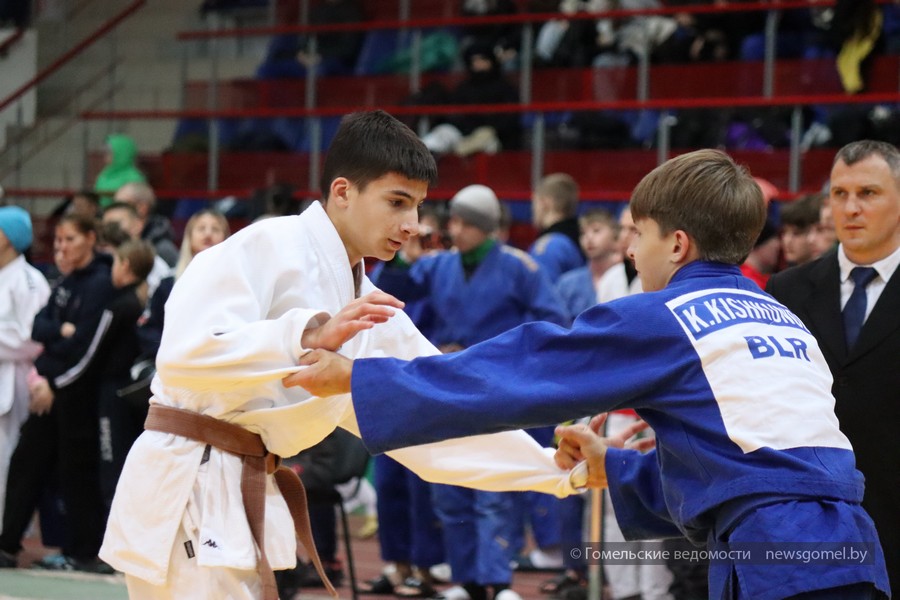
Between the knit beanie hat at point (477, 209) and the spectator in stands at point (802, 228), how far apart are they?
58.3 inches

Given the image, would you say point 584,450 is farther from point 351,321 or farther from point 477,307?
point 477,307

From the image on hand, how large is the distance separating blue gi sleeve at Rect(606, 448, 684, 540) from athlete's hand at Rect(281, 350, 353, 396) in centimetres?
77

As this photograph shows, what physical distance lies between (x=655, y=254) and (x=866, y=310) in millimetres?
1389

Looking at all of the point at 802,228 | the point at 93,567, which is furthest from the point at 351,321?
the point at 93,567

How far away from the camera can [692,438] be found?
263 cm

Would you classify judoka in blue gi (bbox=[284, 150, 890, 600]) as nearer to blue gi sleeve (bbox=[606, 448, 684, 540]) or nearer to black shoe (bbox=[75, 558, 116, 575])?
blue gi sleeve (bbox=[606, 448, 684, 540])

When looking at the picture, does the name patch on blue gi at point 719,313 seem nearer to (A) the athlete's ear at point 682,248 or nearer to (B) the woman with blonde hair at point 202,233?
(A) the athlete's ear at point 682,248

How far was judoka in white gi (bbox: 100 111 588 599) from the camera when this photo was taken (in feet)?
9.16

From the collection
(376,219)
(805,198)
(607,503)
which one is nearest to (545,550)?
(607,503)

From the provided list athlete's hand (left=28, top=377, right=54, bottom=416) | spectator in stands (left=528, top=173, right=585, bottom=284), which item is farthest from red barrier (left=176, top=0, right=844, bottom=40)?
athlete's hand (left=28, top=377, right=54, bottom=416)

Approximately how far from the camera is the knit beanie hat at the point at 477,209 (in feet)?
20.7

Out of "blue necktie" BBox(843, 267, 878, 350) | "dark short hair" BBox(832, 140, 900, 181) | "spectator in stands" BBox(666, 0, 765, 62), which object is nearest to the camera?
"blue necktie" BBox(843, 267, 878, 350)

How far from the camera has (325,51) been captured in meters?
12.2

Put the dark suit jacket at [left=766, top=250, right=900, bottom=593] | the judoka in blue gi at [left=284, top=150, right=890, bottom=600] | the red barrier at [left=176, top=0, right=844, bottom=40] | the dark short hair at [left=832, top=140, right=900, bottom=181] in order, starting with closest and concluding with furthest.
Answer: the judoka in blue gi at [left=284, top=150, right=890, bottom=600] < the dark suit jacket at [left=766, top=250, right=900, bottom=593] < the dark short hair at [left=832, top=140, right=900, bottom=181] < the red barrier at [left=176, top=0, right=844, bottom=40]
